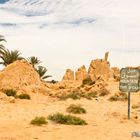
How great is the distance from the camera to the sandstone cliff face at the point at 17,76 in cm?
4156

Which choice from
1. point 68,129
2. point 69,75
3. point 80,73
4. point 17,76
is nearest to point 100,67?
point 80,73

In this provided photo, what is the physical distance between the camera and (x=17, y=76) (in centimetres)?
4241

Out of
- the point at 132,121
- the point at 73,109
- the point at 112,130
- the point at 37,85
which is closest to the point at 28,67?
the point at 37,85

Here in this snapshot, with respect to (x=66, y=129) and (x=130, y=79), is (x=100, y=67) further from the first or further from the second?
(x=66, y=129)

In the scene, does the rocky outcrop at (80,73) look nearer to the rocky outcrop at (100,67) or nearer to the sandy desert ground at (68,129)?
the rocky outcrop at (100,67)

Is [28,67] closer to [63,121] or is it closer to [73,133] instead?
[63,121]

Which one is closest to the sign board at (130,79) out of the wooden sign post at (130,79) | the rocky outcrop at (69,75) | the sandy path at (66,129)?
the wooden sign post at (130,79)

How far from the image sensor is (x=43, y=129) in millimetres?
15266

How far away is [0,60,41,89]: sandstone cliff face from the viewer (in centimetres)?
4156

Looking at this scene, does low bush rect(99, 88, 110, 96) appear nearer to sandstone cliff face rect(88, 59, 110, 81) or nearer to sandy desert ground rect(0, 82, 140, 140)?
sandy desert ground rect(0, 82, 140, 140)

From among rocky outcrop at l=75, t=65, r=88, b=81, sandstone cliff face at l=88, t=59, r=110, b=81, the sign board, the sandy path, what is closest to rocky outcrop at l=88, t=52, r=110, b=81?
sandstone cliff face at l=88, t=59, r=110, b=81

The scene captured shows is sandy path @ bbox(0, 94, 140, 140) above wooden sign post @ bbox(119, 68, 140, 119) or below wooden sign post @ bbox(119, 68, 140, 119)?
below

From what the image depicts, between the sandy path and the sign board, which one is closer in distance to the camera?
the sandy path

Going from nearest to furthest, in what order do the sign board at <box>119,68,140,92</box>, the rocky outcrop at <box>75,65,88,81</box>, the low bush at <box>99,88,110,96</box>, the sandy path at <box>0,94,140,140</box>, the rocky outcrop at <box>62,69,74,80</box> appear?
the sandy path at <box>0,94,140,140</box> → the sign board at <box>119,68,140,92</box> → the low bush at <box>99,88,110,96</box> → the rocky outcrop at <box>75,65,88,81</box> → the rocky outcrop at <box>62,69,74,80</box>
